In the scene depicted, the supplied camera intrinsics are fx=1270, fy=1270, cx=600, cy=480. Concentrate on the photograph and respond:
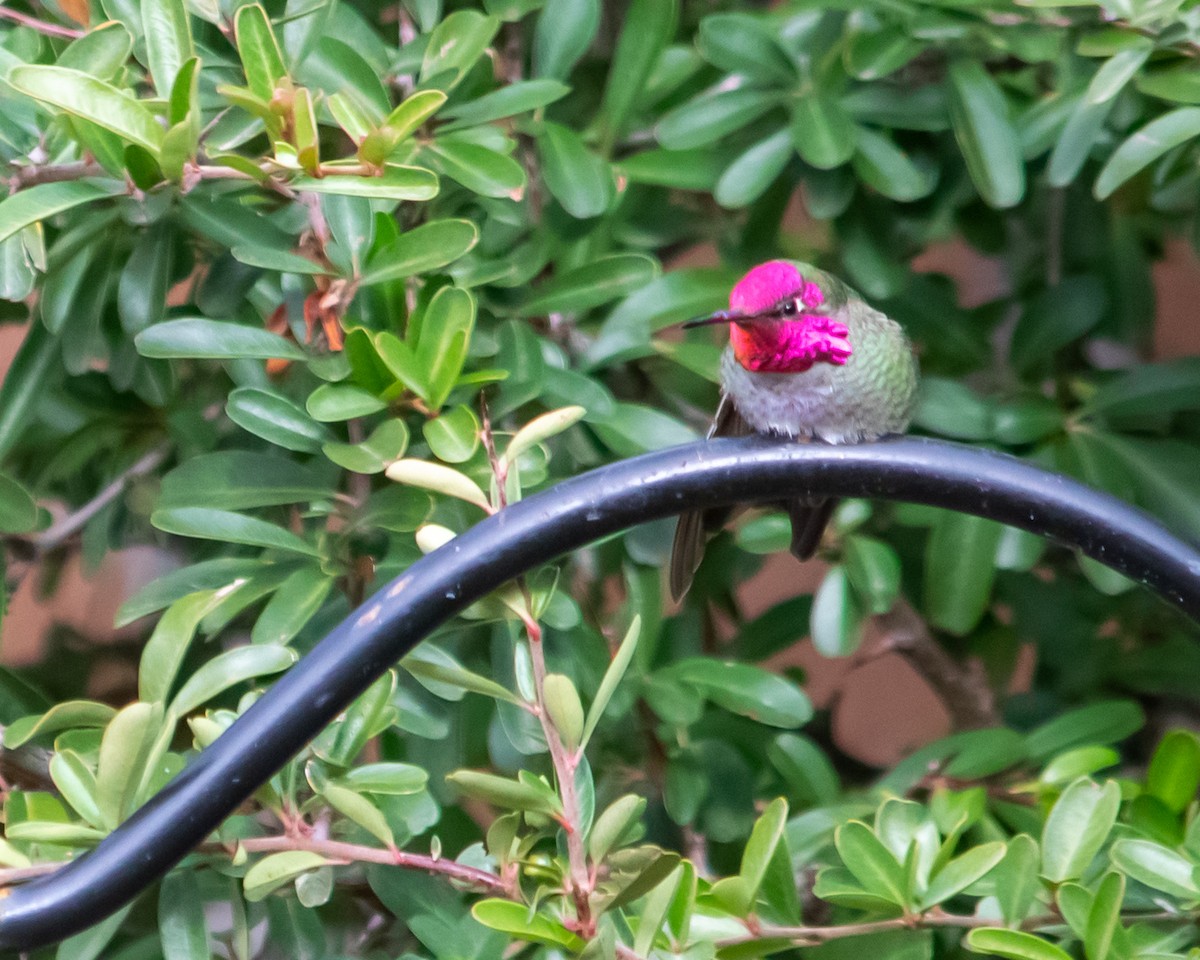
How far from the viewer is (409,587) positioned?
0.65m

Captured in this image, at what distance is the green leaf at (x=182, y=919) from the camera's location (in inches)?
28.2

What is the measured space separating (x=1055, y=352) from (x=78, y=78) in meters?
0.88

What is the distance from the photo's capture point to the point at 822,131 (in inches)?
39.6

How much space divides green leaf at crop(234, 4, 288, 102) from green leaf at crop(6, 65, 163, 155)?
0.06 metres

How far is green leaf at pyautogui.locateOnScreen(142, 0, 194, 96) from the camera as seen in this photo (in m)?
0.76

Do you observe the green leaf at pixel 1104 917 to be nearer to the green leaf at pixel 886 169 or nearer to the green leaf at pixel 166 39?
the green leaf at pixel 886 169

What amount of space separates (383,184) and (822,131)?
42 centimetres

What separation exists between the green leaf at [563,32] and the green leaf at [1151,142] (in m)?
0.41

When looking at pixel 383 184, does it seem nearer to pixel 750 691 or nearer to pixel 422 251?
pixel 422 251

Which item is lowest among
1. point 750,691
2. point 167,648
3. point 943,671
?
point 943,671

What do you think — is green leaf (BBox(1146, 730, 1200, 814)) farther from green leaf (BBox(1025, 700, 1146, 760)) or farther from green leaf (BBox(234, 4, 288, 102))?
green leaf (BBox(234, 4, 288, 102))

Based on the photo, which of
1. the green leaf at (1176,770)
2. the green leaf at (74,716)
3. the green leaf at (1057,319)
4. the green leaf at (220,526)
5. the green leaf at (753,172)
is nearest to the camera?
the green leaf at (74,716)

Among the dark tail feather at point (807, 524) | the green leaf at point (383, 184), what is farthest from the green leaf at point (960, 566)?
the green leaf at point (383, 184)

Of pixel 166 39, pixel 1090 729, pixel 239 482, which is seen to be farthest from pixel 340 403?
pixel 1090 729
